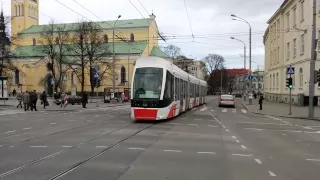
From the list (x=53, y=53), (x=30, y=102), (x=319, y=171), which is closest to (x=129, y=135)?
(x=319, y=171)

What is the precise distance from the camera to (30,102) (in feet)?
106

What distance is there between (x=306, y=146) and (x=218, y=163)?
499 cm

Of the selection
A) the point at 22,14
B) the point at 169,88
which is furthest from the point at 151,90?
the point at 22,14

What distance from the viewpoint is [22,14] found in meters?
92.9

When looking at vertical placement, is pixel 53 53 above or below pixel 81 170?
above

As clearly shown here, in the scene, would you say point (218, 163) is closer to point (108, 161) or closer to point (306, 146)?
point (108, 161)

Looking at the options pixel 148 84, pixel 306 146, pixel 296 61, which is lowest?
pixel 306 146

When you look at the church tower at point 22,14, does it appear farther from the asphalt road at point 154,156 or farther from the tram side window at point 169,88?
the asphalt road at point 154,156

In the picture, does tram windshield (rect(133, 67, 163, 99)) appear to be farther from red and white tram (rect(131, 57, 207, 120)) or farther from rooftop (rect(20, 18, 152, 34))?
rooftop (rect(20, 18, 152, 34))

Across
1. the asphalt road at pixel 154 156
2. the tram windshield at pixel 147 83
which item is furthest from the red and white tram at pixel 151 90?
the asphalt road at pixel 154 156

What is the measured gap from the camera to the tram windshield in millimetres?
19500

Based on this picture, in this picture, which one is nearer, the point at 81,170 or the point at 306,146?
the point at 81,170

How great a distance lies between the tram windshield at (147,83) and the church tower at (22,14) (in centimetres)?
7920

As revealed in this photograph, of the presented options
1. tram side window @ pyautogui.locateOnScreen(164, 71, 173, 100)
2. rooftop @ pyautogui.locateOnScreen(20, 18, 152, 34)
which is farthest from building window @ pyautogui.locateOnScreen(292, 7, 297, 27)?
rooftop @ pyautogui.locateOnScreen(20, 18, 152, 34)
